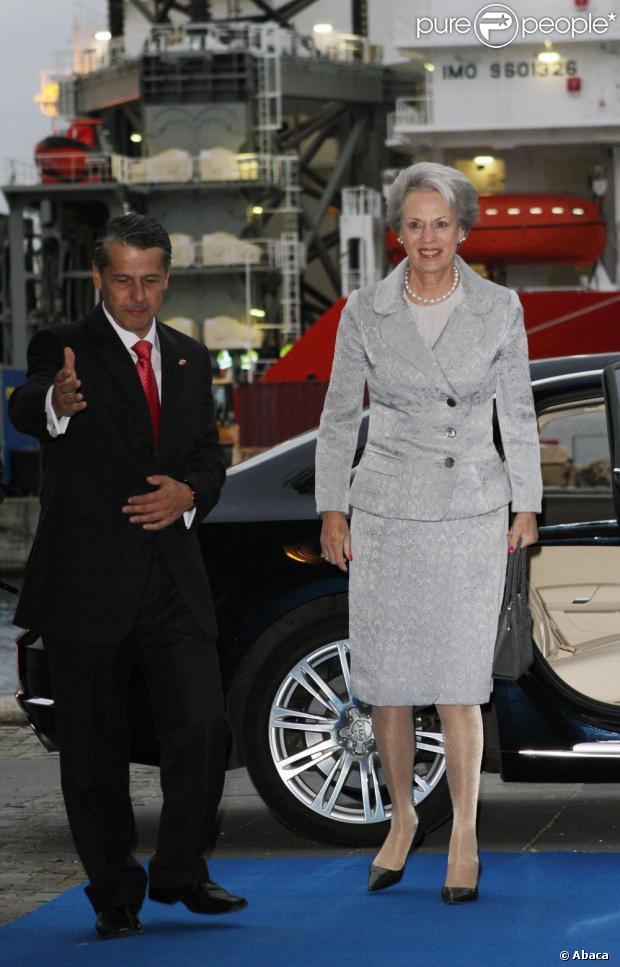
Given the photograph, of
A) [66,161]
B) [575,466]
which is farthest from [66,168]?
[575,466]

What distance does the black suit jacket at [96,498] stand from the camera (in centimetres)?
437

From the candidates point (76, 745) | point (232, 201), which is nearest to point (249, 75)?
point (232, 201)

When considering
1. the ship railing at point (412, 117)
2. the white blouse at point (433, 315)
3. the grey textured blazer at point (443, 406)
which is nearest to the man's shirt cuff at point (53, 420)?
the grey textured blazer at point (443, 406)

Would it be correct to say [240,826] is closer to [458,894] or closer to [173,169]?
[458,894]

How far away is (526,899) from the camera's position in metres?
4.70

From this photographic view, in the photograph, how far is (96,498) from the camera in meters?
4.38

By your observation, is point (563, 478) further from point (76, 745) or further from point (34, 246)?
point (34, 246)

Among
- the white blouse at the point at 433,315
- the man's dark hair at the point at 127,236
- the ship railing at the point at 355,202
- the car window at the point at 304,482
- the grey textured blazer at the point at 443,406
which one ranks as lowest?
the car window at the point at 304,482

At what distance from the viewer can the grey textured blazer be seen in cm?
453

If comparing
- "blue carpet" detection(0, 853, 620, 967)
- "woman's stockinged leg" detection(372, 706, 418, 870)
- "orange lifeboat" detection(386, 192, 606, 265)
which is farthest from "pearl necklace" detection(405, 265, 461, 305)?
"orange lifeboat" detection(386, 192, 606, 265)

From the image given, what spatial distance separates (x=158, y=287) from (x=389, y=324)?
63 cm

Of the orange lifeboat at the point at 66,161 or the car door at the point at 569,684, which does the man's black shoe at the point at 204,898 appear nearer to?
the car door at the point at 569,684

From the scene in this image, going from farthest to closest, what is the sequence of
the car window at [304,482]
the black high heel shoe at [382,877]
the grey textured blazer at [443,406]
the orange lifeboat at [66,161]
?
the orange lifeboat at [66,161] < the car window at [304,482] < the black high heel shoe at [382,877] < the grey textured blazer at [443,406]

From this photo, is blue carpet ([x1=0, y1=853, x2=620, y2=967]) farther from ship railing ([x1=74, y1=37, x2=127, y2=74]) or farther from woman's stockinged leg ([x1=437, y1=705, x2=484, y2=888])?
ship railing ([x1=74, y1=37, x2=127, y2=74])
